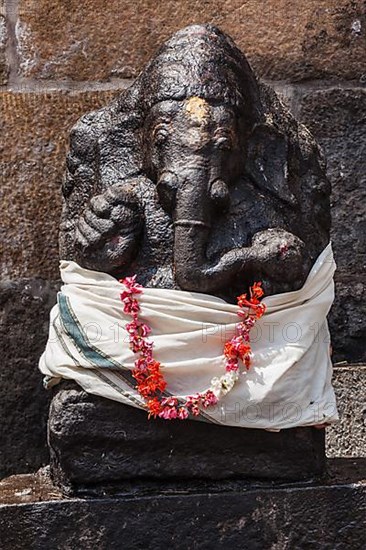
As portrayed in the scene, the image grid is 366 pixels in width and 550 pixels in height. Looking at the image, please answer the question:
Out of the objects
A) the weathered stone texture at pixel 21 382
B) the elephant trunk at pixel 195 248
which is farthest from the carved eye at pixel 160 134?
the weathered stone texture at pixel 21 382

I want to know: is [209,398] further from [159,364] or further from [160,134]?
Result: [160,134]

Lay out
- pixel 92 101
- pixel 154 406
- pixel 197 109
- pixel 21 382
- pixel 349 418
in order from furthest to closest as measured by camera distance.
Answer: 1. pixel 92 101
2. pixel 21 382
3. pixel 349 418
4. pixel 197 109
5. pixel 154 406

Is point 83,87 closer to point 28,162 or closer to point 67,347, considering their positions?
point 28,162

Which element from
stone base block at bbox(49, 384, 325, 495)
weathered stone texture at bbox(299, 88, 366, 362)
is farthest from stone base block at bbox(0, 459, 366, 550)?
weathered stone texture at bbox(299, 88, 366, 362)

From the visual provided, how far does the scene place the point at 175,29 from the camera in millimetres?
3840

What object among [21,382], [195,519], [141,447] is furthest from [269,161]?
[21,382]

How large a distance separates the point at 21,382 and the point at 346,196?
102 centimetres

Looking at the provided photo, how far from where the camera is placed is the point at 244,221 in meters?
2.97

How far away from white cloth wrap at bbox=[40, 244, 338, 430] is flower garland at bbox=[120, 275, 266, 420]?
2cm

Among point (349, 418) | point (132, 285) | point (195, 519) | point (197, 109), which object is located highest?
point (197, 109)

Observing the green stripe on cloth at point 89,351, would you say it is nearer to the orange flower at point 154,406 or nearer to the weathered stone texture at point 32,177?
the orange flower at point 154,406

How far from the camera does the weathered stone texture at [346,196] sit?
12.5ft

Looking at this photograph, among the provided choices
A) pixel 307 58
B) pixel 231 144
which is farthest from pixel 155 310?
pixel 307 58

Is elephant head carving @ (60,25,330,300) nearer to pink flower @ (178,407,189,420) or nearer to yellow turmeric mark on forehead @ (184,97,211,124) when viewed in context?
yellow turmeric mark on forehead @ (184,97,211,124)
